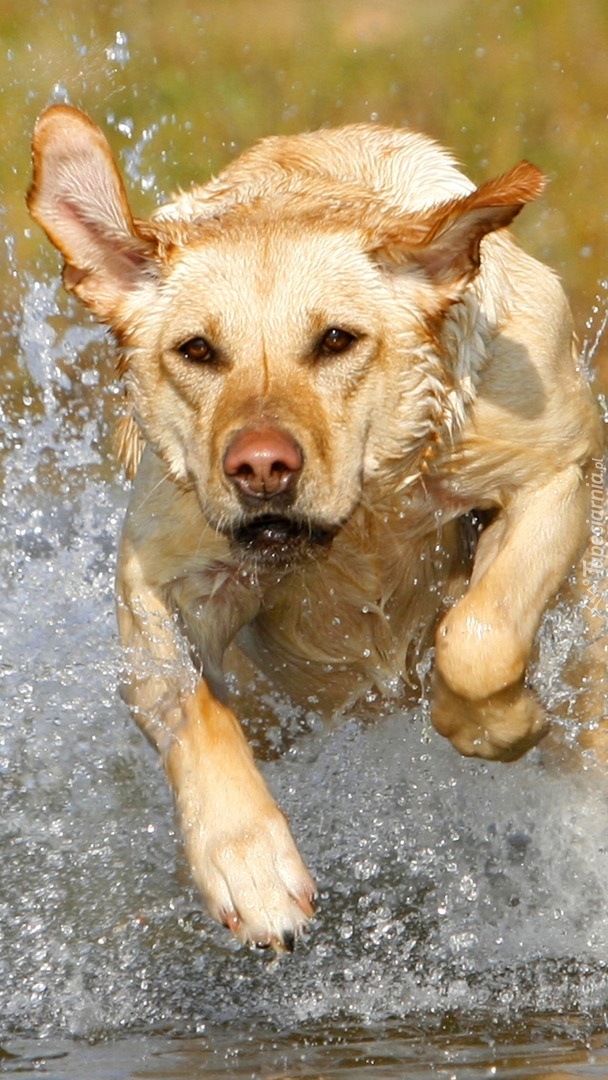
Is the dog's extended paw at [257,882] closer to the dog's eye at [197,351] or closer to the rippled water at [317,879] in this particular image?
the rippled water at [317,879]

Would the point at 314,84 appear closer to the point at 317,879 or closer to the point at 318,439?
the point at 317,879

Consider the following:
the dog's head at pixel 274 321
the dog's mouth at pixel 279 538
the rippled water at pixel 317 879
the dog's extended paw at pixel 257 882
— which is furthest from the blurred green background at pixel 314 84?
the dog's extended paw at pixel 257 882

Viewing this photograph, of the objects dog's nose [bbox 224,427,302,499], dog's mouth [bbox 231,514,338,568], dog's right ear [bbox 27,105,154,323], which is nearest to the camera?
dog's nose [bbox 224,427,302,499]

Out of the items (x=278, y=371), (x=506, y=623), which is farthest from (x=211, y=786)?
(x=278, y=371)

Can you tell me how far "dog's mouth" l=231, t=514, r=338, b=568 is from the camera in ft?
13.7

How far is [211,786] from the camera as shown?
443 cm

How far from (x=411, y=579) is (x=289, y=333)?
43.6 inches

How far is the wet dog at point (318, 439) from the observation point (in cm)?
421

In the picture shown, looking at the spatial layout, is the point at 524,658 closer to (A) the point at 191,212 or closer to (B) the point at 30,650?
(A) the point at 191,212

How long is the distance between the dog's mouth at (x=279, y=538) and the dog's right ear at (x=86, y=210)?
804 mm

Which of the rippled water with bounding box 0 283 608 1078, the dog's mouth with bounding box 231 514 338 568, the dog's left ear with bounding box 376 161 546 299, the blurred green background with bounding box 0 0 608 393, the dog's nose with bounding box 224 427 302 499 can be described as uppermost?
the blurred green background with bounding box 0 0 608 393

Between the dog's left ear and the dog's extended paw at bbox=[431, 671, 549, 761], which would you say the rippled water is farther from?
the dog's left ear

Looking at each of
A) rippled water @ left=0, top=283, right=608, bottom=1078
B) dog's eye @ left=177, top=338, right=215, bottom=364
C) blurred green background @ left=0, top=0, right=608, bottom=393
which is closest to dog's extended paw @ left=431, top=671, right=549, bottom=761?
rippled water @ left=0, top=283, right=608, bottom=1078

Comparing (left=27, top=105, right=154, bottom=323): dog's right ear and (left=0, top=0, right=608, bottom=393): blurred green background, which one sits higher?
(left=0, top=0, right=608, bottom=393): blurred green background
